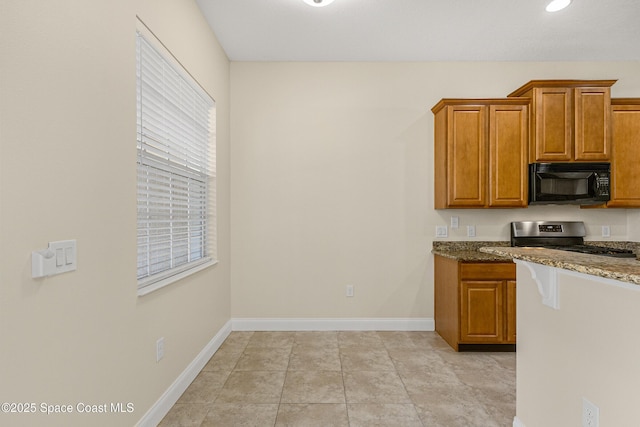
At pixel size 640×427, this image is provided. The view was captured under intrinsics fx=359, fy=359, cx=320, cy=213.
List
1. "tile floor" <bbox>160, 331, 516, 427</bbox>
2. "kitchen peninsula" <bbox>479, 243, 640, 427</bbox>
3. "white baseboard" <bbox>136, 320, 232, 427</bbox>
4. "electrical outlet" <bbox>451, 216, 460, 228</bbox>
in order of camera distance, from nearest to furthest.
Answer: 1. "kitchen peninsula" <bbox>479, 243, 640, 427</bbox>
2. "white baseboard" <bbox>136, 320, 232, 427</bbox>
3. "tile floor" <bbox>160, 331, 516, 427</bbox>
4. "electrical outlet" <bbox>451, 216, 460, 228</bbox>

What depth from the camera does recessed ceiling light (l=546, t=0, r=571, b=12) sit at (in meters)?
2.76

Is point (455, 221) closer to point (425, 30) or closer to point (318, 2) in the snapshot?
point (425, 30)

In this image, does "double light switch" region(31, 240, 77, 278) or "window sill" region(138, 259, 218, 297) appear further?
"window sill" region(138, 259, 218, 297)

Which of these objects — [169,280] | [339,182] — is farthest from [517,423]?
[339,182]

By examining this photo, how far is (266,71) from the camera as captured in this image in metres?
3.88

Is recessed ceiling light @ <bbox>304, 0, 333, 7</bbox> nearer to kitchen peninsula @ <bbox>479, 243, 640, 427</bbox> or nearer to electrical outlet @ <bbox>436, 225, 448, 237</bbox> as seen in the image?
kitchen peninsula @ <bbox>479, 243, 640, 427</bbox>

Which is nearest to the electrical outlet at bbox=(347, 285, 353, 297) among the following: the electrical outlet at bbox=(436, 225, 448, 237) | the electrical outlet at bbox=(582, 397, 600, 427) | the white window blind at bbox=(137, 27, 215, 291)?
the electrical outlet at bbox=(436, 225, 448, 237)

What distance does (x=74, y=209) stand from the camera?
140cm

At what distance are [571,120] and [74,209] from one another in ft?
13.0

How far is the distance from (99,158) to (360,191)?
270 cm

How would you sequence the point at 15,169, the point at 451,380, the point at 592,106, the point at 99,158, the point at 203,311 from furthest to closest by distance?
the point at 592,106
the point at 203,311
the point at 451,380
the point at 99,158
the point at 15,169

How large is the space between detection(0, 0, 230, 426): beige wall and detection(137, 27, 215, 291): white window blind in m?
0.16

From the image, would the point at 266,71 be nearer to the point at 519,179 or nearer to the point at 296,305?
the point at 296,305

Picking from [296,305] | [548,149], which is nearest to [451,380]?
[296,305]
